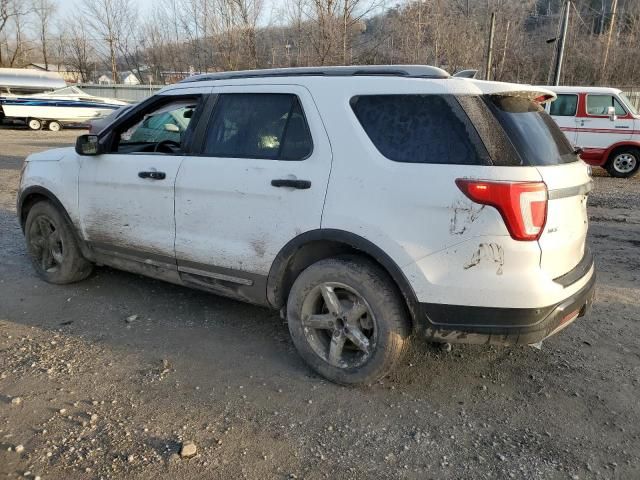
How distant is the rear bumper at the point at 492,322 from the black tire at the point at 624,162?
1107cm

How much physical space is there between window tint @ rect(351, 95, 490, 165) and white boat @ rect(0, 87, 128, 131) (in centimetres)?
2188

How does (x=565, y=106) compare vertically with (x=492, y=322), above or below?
above

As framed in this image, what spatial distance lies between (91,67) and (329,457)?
5365cm

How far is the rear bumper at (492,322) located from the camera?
9.16ft

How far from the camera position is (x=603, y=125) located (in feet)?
40.2

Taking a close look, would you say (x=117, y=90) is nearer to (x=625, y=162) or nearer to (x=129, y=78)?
(x=129, y=78)

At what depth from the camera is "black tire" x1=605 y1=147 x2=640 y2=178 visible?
12352mm

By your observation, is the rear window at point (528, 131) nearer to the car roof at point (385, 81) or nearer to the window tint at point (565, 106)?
the car roof at point (385, 81)

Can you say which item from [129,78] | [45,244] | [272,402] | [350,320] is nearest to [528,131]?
[350,320]

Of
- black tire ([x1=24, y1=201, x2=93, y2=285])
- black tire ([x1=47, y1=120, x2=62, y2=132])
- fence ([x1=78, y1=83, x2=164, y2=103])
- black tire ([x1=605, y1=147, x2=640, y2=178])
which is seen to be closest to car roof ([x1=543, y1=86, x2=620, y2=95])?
black tire ([x1=605, y1=147, x2=640, y2=178])

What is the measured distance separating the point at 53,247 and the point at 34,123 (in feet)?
68.8

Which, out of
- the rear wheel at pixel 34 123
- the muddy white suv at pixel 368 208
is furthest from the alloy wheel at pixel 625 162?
the rear wheel at pixel 34 123

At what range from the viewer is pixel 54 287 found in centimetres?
494

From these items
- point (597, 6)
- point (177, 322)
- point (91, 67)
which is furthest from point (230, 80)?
point (597, 6)
